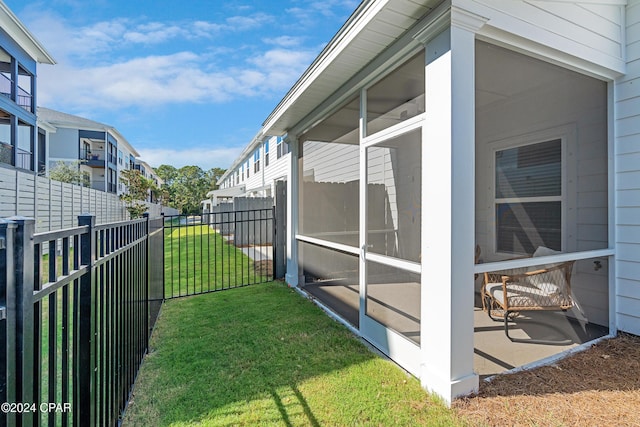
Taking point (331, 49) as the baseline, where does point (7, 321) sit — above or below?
below

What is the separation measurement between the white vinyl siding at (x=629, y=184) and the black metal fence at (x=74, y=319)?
4628 millimetres

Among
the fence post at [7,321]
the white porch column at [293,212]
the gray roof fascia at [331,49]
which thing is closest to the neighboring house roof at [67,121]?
the white porch column at [293,212]

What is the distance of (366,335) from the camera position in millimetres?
3396

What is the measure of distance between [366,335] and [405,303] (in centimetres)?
72

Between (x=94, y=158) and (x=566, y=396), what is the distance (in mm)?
29436

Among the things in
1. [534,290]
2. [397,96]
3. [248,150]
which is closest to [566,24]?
[397,96]

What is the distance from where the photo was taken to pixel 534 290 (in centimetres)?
317

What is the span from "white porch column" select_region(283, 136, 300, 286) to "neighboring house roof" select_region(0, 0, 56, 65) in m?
12.1

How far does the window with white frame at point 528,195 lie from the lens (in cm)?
353

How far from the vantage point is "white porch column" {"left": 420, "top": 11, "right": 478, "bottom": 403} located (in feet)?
7.30

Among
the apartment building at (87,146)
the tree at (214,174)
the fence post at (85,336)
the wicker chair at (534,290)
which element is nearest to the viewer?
the fence post at (85,336)

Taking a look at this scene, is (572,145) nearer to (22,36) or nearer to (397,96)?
(397,96)

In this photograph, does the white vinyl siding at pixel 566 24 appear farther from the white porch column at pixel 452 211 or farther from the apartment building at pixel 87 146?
the apartment building at pixel 87 146

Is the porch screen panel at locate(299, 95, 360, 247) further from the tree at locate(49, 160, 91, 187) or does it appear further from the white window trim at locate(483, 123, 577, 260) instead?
the tree at locate(49, 160, 91, 187)
